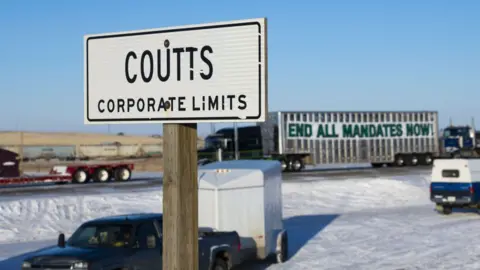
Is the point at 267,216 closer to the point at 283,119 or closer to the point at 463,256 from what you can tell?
the point at 463,256

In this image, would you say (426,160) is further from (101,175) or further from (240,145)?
(101,175)

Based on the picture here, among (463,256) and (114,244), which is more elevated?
(114,244)

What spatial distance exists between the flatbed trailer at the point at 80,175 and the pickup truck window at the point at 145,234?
28380mm

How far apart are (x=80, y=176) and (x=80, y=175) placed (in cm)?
6

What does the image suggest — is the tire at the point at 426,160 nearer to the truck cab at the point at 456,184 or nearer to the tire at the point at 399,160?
the tire at the point at 399,160

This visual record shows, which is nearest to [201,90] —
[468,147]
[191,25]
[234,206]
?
[191,25]

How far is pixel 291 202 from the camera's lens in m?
32.3

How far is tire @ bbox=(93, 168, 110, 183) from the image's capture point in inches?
1693

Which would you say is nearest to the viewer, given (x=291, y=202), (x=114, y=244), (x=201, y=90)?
(x=201, y=90)

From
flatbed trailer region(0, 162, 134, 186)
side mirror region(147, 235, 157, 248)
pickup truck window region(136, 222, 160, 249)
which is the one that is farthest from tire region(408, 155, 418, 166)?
side mirror region(147, 235, 157, 248)

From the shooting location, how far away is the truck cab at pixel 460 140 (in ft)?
187

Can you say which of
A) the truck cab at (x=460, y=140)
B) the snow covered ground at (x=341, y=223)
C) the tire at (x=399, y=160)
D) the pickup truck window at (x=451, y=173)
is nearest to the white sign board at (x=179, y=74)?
the snow covered ground at (x=341, y=223)

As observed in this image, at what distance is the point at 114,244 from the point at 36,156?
45.3 meters

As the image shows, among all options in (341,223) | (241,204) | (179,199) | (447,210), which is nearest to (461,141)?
(447,210)
